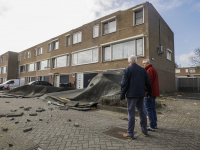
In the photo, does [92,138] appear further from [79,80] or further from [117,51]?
[79,80]

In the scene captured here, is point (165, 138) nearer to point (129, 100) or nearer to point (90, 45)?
point (129, 100)

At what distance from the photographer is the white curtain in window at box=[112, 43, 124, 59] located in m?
13.6

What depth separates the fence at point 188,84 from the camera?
17.7 metres

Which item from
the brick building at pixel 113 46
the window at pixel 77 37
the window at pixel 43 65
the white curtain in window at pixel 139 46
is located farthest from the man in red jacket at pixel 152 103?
the window at pixel 43 65

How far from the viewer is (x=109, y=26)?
15195 mm

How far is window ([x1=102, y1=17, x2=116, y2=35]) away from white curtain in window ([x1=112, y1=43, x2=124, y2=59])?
1957 mm

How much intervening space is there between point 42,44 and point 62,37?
688 cm

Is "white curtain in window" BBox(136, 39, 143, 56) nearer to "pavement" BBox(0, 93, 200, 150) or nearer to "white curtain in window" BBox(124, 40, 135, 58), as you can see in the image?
"white curtain in window" BBox(124, 40, 135, 58)

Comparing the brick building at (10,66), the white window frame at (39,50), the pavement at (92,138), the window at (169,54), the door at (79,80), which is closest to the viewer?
the pavement at (92,138)

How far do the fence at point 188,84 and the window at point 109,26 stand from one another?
40.1 ft

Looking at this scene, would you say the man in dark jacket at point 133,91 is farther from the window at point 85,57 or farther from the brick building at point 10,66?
the brick building at point 10,66

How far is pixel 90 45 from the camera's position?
16.7 meters

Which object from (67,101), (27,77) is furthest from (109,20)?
(27,77)

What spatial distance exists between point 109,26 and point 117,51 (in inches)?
133
